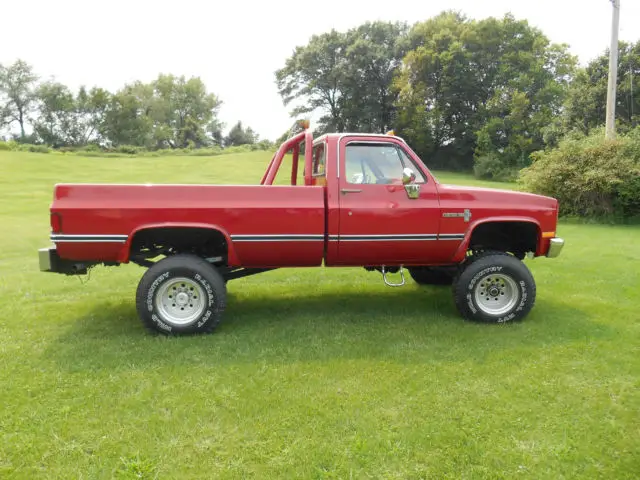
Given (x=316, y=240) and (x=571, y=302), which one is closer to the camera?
(x=316, y=240)

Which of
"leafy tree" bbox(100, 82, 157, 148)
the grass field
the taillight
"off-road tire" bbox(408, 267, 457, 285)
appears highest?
"leafy tree" bbox(100, 82, 157, 148)

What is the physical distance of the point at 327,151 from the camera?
5395 mm

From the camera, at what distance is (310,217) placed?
507 centimetres

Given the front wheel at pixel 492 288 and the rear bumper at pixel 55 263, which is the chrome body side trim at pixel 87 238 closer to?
the rear bumper at pixel 55 263

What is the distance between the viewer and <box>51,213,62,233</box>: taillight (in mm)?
4680

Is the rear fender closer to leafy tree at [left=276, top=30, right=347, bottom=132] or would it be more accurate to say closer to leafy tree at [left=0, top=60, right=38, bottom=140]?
leafy tree at [left=276, top=30, right=347, bottom=132]

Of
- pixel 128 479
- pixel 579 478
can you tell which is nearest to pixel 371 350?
pixel 579 478

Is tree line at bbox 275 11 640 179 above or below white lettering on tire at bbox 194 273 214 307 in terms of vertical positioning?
above

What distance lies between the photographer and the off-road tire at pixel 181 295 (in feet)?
16.2

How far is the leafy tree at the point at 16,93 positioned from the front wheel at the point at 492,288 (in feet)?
253

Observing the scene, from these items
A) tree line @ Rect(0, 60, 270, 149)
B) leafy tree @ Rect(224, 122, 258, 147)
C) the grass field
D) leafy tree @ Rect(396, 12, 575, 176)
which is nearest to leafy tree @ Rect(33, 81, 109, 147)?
tree line @ Rect(0, 60, 270, 149)

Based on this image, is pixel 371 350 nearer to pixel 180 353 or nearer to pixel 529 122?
pixel 180 353

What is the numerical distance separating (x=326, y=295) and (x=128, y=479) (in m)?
4.13

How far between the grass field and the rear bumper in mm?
649
